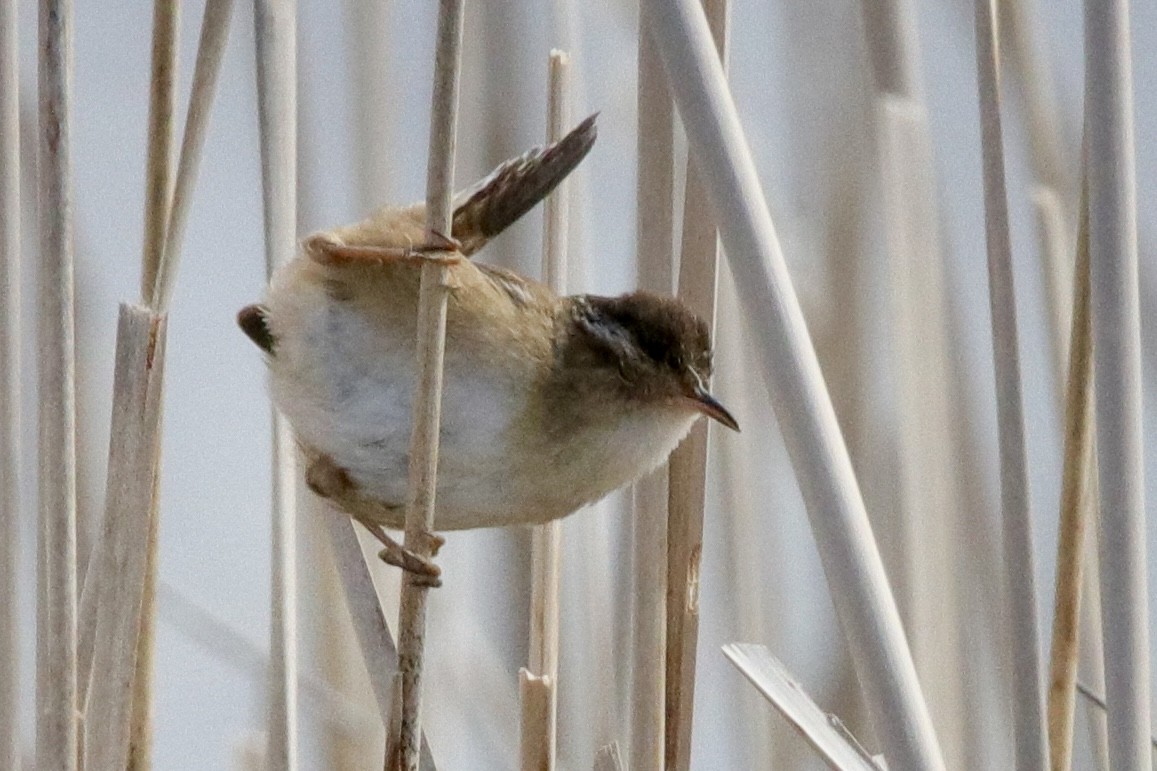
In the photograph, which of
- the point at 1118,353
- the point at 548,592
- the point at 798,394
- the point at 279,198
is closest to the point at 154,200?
the point at 279,198

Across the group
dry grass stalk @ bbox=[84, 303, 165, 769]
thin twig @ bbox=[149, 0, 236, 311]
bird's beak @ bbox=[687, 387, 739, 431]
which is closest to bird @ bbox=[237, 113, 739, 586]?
bird's beak @ bbox=[687, 387, 739, 431]

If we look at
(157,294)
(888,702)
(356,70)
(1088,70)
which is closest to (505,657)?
(356,70)

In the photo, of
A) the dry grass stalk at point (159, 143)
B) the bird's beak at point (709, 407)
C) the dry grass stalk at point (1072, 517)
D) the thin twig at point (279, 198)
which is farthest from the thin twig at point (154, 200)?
the dry grass stalk at point (1072, 517)

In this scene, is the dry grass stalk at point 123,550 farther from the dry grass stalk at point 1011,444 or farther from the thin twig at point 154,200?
the dry grass stalk at point 1011,444

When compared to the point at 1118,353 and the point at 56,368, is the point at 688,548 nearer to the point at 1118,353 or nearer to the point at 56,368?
the point at 1118,353

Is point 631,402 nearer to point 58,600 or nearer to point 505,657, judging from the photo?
point 58,600

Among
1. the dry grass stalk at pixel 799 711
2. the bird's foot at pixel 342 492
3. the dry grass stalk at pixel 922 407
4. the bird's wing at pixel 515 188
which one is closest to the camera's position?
the dry grass stalk at pixel 799 711
